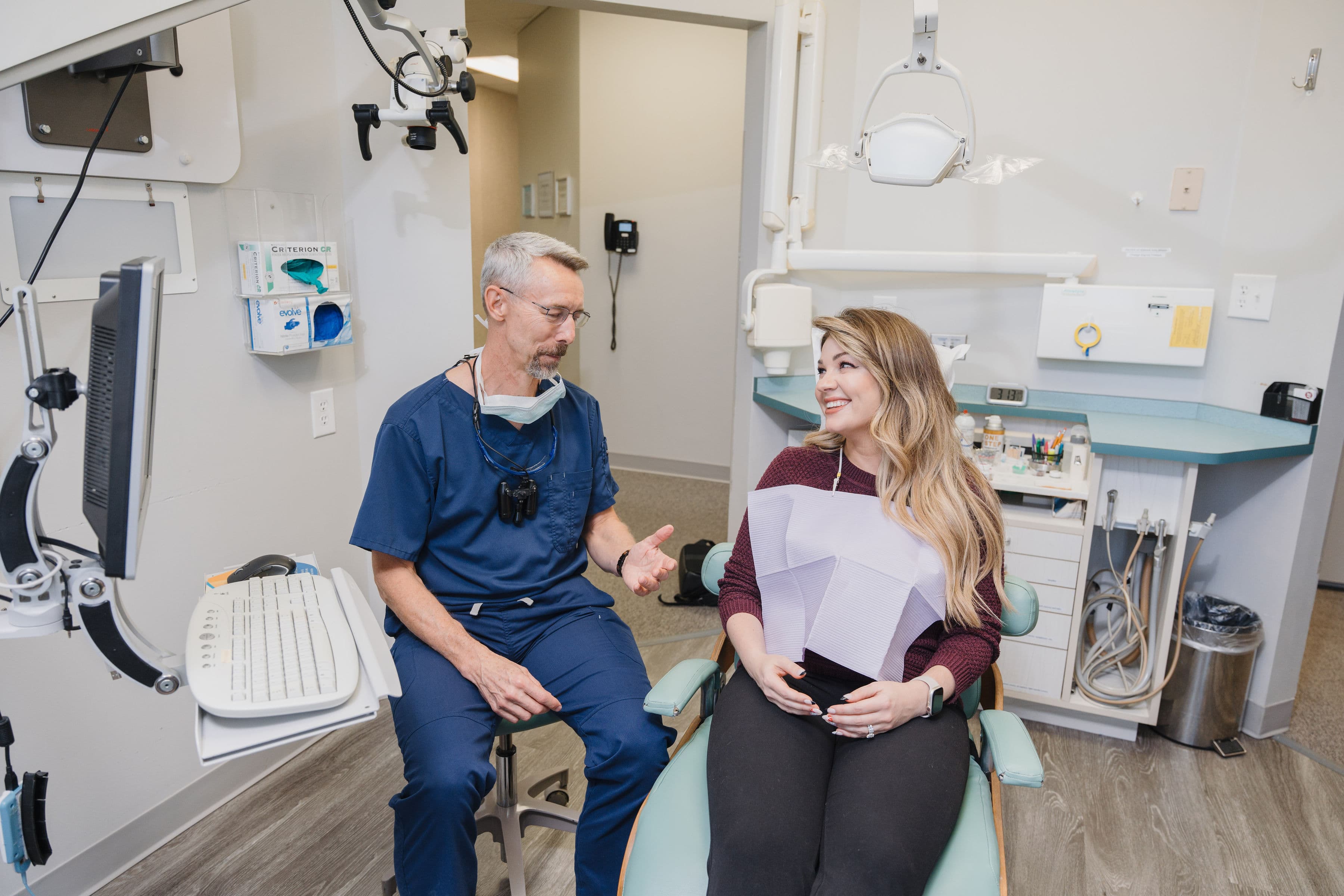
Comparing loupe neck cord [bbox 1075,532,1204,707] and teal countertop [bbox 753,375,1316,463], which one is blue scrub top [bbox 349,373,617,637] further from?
loupe neck cord [bbox 1075,532,1204,707]

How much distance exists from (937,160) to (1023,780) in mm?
1362

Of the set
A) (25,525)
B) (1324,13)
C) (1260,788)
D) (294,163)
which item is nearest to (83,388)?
(25,525)

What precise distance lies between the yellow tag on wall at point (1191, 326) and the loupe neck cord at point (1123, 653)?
556mm

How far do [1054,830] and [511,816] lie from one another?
1.25 meters

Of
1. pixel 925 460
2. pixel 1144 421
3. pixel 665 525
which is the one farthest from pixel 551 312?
pixel 665 525

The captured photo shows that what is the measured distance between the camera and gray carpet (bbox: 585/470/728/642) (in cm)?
298

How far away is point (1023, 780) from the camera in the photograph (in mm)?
1125

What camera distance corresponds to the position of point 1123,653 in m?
2.36

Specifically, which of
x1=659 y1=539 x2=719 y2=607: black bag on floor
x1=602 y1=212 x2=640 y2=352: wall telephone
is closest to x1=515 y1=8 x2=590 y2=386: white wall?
x1=602 y1=212 x2=640 y2=352: wall telephone

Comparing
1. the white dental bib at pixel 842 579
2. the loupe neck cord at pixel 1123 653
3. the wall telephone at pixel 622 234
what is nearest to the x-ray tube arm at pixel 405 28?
the white dental bib at pixel 842 579

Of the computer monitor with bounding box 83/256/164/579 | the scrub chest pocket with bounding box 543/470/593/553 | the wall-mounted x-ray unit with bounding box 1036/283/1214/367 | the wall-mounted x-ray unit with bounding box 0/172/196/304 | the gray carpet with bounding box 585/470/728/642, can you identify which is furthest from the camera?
the gray carpet with bounding box 585/470/728/642

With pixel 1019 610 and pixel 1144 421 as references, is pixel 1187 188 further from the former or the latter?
→ pixel 1019 610

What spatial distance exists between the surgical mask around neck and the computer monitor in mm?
681

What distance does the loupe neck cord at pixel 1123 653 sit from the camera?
7.38 feet
